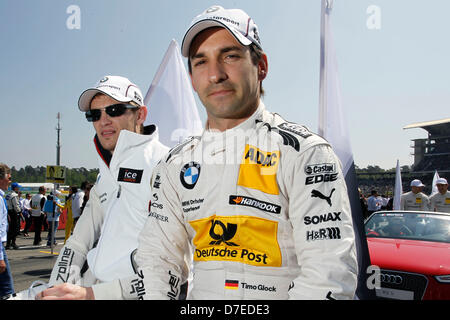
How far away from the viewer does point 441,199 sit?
27.6 ft

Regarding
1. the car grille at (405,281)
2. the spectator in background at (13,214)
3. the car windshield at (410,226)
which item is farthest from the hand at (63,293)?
the spectator in background at (13,214)

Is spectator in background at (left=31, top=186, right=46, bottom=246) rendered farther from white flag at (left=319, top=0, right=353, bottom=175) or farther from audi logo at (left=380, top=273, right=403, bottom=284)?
white flag at (left=319, top=0, right=353, bottom=175)

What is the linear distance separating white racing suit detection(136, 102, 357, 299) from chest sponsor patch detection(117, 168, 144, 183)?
35 cm

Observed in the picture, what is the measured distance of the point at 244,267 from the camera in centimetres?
133

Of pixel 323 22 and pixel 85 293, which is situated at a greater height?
pixel 323 22

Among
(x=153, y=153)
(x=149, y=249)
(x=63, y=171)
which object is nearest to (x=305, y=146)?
(x=149, y=249)

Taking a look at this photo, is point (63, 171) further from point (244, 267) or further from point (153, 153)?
point (244, 267)

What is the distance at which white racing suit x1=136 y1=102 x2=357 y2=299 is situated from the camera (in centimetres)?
120

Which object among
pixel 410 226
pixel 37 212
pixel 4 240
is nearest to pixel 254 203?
pixel 4 240

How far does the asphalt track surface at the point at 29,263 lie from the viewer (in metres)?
7.18

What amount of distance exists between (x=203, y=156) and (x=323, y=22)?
2.22 metres

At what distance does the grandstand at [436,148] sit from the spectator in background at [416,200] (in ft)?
151

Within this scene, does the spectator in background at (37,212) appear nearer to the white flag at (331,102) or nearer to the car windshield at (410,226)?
the car windshield at (410,226)

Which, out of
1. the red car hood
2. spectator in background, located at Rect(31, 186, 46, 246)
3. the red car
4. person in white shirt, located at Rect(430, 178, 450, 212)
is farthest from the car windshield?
spectator in background, located at Rect(31, 186, 46, 246)
